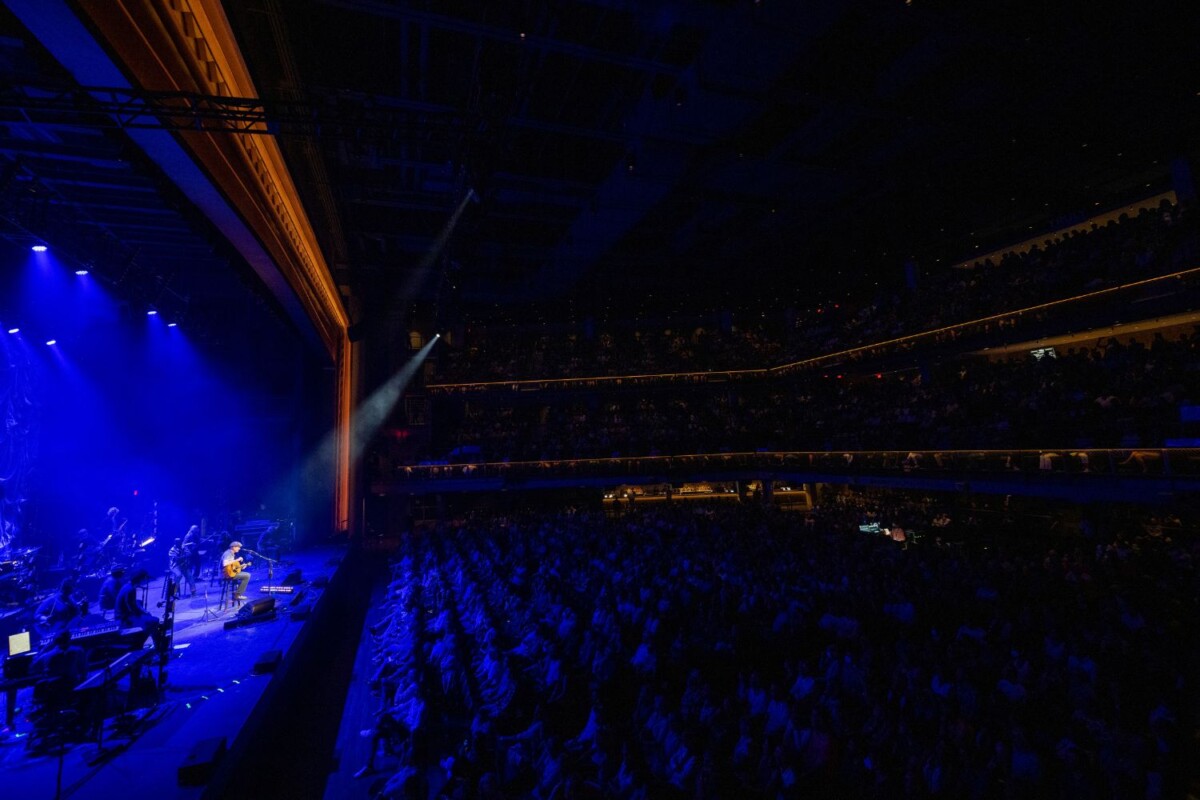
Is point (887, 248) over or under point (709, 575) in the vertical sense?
over

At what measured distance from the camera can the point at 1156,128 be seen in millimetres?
12039

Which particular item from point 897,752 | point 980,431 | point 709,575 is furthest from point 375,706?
point 980,431

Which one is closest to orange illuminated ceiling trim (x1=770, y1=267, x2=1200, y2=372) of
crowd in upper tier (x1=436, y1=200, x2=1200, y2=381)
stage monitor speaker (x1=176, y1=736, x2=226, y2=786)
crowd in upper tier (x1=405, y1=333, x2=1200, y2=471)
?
crowd in upper tier (x1=436, y1=200, x2=1200, y2=381)

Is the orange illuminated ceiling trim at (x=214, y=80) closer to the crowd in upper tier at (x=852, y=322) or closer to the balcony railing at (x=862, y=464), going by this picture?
the balcony railing at (x=862, y=464)

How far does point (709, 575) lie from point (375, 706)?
6.59m

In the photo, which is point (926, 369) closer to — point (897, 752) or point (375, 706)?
point (897, 752)

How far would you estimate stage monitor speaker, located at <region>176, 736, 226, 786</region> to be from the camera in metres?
5.43

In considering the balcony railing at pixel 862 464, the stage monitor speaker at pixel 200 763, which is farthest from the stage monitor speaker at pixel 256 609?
the balcony railing at pixel 862 464

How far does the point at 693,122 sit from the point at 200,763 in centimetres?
1248

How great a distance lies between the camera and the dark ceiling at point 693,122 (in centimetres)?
855

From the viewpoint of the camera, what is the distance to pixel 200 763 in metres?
5.52

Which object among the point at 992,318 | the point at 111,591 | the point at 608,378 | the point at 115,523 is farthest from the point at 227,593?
the point at 992,318

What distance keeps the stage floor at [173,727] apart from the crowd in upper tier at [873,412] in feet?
49.7

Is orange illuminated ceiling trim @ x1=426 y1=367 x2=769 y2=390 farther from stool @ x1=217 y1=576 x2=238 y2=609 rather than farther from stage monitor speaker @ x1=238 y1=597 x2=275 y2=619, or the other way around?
stage monitor speaker @ x1=238 y1=597 x2=275 y2=619
